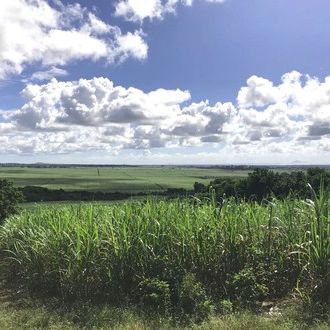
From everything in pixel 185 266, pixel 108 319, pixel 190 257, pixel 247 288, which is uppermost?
pixel 190 257

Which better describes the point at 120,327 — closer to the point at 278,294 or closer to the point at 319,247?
the point at 278,294

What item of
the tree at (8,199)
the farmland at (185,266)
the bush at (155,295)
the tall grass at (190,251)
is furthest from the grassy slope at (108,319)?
the tree at (8,199)

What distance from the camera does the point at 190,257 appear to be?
6828 mm

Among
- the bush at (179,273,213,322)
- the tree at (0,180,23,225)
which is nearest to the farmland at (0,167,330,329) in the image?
the bush at (179,273,213,322)

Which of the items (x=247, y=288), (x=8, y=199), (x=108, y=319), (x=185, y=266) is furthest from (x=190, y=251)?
(x=8, y=199)

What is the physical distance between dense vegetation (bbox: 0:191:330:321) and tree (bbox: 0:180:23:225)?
811 cm

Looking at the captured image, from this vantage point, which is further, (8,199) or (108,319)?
(8,199)

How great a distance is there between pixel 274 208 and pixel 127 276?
2.60 meters

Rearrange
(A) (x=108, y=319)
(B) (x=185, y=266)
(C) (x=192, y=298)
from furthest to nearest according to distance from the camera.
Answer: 1. (B) (x=185, y=266)
2. (C) (x=192, y=298)
3. (A) (x=108, y=319)

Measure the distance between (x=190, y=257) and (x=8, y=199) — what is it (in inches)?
478

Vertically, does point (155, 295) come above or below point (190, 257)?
below

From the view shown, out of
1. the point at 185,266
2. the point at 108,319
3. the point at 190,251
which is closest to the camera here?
the point at 108,319

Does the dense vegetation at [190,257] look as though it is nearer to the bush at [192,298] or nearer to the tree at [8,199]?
the bush at [192,298]

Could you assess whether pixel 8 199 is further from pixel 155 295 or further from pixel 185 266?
pixel 155 295
